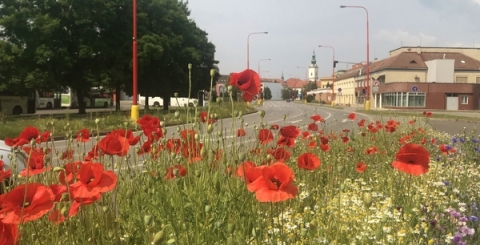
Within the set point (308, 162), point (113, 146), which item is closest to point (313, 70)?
point (308, 162)

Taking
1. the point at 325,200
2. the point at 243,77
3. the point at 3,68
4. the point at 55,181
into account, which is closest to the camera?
the point at 243,77

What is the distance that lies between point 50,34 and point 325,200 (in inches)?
937

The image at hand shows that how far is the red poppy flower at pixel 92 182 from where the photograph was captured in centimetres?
187

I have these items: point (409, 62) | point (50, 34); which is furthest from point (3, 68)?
point (409, 62)

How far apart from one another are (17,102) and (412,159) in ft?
106

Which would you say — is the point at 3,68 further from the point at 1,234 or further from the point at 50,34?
the point at 1,234

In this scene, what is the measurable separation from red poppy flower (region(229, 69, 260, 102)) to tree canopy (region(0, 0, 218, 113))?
23.6 m

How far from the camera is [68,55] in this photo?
25.8 metres

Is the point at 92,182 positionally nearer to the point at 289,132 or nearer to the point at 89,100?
the point at 289,132

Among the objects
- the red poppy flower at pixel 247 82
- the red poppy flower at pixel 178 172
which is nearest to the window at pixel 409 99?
the red poppy flower at pixel 178 172

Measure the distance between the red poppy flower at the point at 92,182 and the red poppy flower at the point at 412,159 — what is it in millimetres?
1474

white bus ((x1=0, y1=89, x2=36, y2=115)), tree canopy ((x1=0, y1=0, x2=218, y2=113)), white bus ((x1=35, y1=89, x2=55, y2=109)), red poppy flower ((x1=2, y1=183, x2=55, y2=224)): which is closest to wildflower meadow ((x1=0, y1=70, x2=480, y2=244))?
red poppy flower ((x1=2, y1=183, x2=55, y2=224))

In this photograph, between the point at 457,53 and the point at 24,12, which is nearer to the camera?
the point at 24,12

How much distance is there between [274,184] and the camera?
1.81 meters
